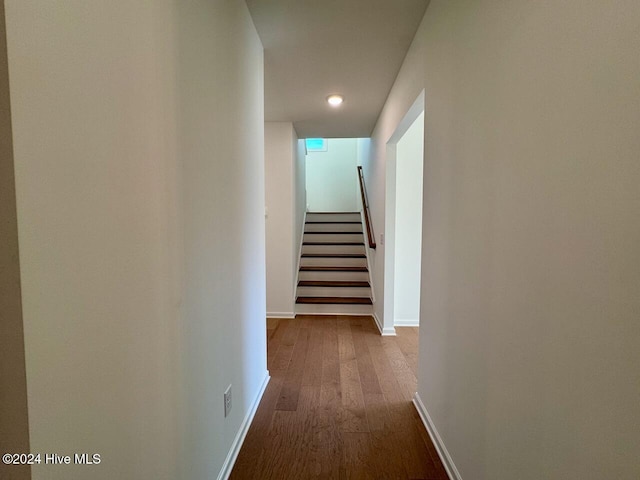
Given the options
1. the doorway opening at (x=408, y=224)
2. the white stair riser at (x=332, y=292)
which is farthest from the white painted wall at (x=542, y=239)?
the white stair riser at (x=332, y=292)

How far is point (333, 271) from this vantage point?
4.61 m

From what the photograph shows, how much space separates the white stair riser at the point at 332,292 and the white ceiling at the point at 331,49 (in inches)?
89.7

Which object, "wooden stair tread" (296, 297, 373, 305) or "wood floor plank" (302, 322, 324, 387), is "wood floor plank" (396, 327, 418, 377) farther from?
"wood floor plank" (302, 322, 324, 387)

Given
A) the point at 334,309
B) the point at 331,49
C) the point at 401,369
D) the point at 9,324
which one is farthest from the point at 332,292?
the point at 9,324

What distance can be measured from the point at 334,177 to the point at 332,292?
144 inches

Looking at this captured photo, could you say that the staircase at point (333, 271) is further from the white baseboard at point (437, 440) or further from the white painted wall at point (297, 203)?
the white baseboard at point (437, 440)

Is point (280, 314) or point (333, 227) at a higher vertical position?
point (333, 227)

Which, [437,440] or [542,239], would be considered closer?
[542,239]

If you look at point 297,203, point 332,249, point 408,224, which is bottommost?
point 332,249

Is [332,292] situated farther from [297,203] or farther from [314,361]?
[314,361]

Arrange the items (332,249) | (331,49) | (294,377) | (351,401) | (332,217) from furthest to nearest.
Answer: (332,217) → (332,249) → (294,377) → (331,49) → (351,401)

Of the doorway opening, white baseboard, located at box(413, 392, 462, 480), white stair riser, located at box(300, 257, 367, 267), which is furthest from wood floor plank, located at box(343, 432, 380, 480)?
white stair riser, located at box(300, 257, 367, 267)

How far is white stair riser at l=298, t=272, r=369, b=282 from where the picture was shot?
4.61 meters

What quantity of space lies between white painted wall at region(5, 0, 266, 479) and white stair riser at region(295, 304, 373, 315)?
2847 millimetres
